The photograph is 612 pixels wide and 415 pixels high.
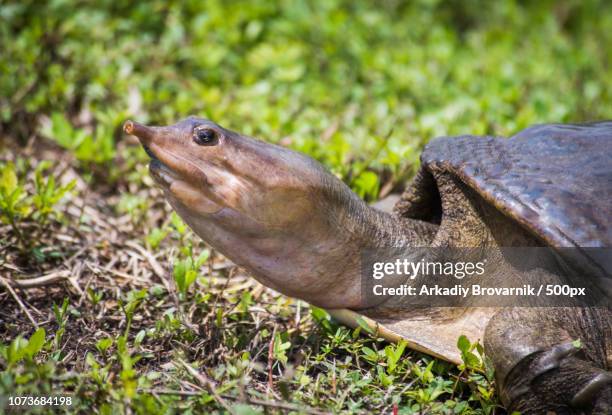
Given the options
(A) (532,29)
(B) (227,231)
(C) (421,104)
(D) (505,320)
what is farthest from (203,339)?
(A) (532,29)

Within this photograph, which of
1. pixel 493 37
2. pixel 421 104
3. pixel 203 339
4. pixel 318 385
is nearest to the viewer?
pixel 318 385

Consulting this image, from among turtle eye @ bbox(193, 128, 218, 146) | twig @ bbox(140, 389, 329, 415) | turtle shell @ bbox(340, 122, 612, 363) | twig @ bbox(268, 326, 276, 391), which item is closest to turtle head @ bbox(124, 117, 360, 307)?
turtle eye @ bbox(193, 128, 218, 146)

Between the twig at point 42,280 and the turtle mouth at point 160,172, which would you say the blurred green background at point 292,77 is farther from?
the turtle mouth at point 160,172

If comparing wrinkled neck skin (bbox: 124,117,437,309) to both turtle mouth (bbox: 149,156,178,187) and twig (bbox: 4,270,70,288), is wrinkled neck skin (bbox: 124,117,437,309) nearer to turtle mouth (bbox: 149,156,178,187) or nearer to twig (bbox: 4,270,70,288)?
turtle mouth (bbox: 149,156,178,187)

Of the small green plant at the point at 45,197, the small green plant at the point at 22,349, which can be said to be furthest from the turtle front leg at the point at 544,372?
the small green plant at the point at 45,197

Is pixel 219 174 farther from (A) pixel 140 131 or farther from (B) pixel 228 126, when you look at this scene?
(B) pixel 228 126

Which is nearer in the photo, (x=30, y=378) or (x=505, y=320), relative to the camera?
(x=30, y=378)

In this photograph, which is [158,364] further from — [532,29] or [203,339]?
[532,29]
